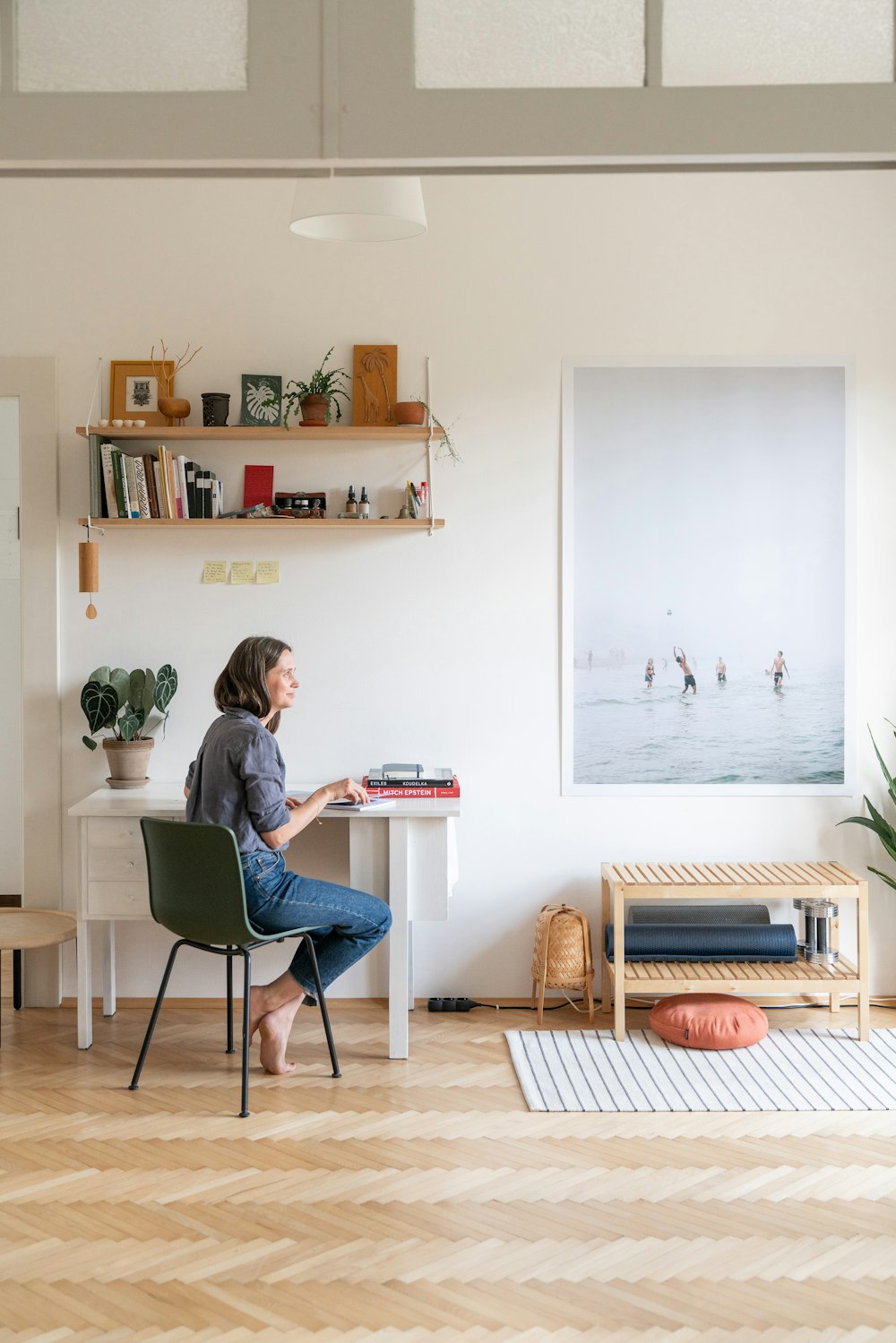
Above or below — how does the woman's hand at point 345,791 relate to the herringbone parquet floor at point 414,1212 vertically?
above

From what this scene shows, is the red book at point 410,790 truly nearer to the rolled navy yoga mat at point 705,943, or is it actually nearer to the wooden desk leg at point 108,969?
the rolled navy yoga mat at point 705,943

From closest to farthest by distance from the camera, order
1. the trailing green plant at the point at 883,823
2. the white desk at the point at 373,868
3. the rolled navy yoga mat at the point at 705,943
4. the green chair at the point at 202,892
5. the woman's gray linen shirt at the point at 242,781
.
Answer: the green chair at the point at 202,892
the woman's gray linen shirt at the point at 242,781
the white desk at the point at 373,868
the rolled navy yoga mat at the point at 705,943
the trailing green plant at the point at 883,823

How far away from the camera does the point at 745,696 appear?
15.1 feet

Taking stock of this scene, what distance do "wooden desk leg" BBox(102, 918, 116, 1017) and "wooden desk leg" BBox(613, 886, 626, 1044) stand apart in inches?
70.4

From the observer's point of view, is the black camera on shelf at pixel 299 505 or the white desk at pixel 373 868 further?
the black camera on shelf at pixel 299 505

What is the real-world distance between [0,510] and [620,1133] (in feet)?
14.5

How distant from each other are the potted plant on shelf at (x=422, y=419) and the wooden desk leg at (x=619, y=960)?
1.71m

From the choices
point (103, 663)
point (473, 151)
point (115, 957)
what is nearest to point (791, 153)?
point (473, 151)

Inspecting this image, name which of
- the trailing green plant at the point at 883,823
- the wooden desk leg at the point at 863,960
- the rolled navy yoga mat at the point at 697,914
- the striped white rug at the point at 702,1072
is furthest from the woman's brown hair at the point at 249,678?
the trailing green plant at the point at 883,823

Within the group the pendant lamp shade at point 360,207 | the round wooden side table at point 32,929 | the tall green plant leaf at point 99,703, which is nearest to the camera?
the pendant lamp shade at point 360,207

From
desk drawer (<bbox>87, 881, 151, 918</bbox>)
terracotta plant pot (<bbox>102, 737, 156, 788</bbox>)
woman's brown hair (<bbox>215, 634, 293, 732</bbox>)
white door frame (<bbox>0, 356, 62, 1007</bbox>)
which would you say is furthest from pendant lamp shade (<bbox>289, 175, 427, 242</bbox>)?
desk drawer (<bbox>87, 881, 151, 918</bbox>)

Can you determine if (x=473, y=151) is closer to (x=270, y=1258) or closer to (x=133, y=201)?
(x=270, y=1258)

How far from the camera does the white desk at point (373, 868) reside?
4.04 m

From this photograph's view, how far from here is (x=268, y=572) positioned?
4574 mm
